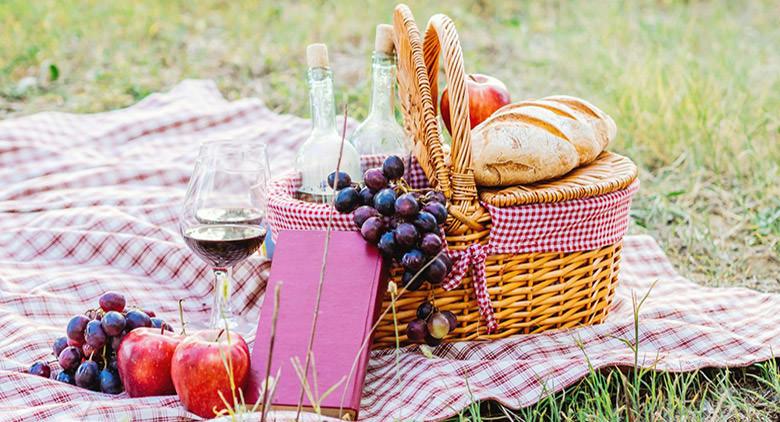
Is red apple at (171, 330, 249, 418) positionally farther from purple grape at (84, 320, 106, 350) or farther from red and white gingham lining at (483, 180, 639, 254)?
red and white gingham lining at (483, 180, 639, 254)

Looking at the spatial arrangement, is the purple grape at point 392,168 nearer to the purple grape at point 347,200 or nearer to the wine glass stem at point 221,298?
the purple grape at point 347,200

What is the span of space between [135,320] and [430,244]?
0.60 m

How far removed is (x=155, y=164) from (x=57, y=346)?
1561 millimetres

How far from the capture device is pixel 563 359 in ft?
6.28

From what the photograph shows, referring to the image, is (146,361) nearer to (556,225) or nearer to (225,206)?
(225,206)

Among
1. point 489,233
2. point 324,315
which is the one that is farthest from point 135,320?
point 489,233

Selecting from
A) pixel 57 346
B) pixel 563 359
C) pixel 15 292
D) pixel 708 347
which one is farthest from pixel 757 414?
pixel 15 292

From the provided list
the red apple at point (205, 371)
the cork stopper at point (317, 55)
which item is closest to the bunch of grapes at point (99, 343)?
the red apple at point (205, 371)

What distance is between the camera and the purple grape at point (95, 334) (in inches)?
71.4

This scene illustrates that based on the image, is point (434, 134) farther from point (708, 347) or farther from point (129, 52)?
point (129, 52)

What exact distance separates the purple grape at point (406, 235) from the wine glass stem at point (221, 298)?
444 millimetres

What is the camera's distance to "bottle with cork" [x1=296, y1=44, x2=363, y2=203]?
2.06 m

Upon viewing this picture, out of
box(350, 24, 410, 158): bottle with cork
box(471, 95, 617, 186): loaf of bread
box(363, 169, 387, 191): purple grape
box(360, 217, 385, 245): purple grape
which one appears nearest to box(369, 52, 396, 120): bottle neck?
box(350, 24, 410, 158): bottle with cork

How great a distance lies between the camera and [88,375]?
186cm
